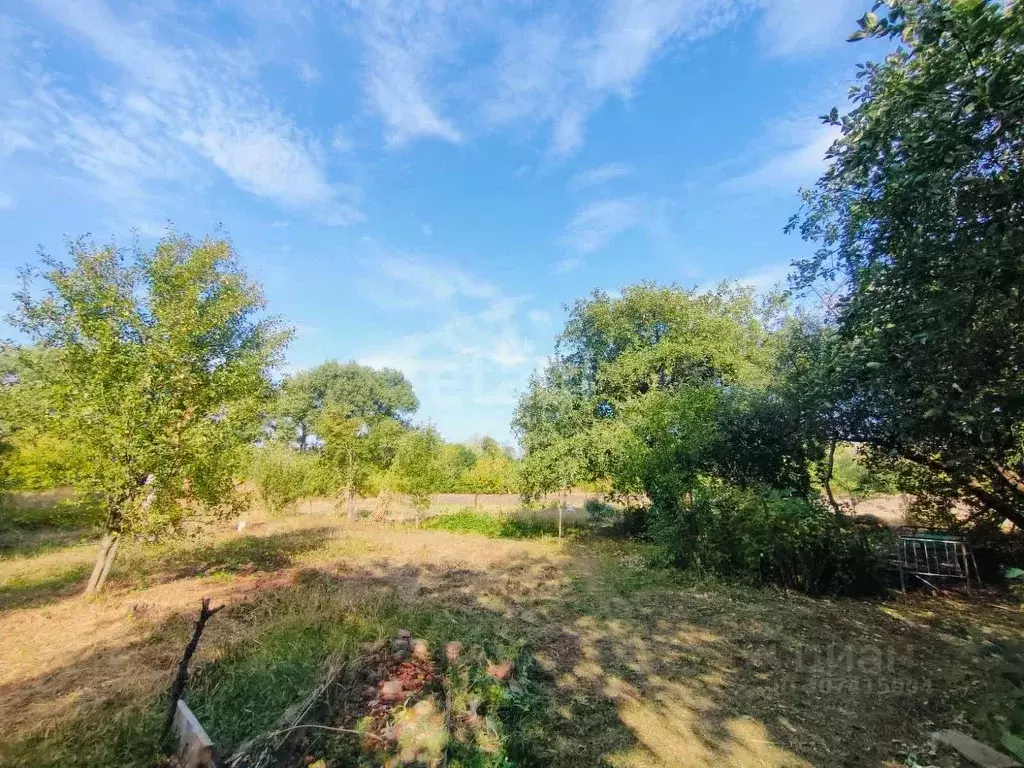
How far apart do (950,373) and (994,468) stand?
4858mm

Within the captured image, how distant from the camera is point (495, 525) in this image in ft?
66.1

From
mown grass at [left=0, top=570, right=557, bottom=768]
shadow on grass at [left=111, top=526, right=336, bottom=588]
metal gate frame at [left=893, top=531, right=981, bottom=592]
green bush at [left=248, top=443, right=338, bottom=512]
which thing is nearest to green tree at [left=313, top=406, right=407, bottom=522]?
green bush at [left=248, top=443, right=338, bottom=512]

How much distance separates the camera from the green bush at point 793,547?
8789 millimetres

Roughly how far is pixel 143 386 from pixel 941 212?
409 inches

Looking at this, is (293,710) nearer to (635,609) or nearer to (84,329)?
(635,609)

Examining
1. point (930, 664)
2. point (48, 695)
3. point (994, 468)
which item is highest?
point (994, 468)

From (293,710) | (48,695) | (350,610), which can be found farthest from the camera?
(350,610)

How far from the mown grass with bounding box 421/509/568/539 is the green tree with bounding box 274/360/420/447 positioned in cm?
2632

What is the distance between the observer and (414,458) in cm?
2100

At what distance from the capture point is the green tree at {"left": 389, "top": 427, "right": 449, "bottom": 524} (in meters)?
20.8

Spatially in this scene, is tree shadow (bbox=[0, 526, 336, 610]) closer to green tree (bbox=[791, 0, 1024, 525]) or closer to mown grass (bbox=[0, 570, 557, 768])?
mown grass (bbox=[0, 570, 557, 768])

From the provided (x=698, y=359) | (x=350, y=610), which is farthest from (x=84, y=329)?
(x=698, y=359)

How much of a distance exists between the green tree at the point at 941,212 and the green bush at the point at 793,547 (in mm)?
3448

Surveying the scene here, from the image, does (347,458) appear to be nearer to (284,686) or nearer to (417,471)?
(417,471)
